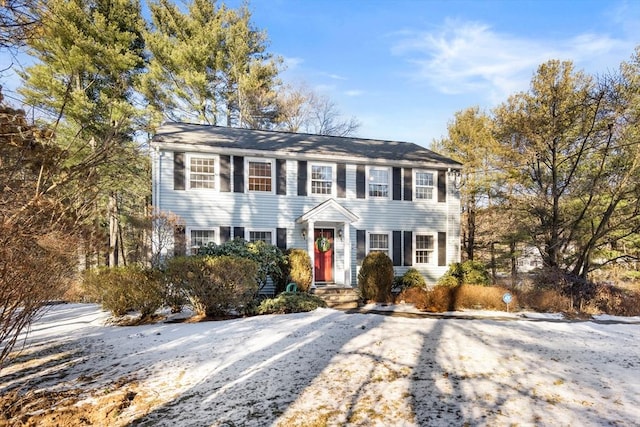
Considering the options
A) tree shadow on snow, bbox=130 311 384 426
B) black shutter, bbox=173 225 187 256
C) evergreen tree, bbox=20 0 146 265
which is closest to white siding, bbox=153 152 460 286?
black shutter, bbox=173 225 187 256

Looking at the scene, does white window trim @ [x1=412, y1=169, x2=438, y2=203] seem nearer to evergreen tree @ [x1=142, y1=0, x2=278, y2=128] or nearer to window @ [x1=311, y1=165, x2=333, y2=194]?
window @ [x1=311, y1=165, x2=333, y2=194]

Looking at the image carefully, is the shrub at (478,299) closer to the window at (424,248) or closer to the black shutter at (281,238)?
the window at (424,248)

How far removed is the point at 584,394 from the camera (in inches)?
135

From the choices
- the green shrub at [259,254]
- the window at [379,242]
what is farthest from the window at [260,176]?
the window at [379,242]

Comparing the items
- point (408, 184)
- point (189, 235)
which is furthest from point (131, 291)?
point (408, 184)

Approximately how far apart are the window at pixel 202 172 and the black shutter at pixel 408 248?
7065 mm

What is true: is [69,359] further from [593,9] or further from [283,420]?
[593,9]

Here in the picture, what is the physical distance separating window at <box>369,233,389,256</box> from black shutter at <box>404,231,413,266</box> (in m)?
0.70

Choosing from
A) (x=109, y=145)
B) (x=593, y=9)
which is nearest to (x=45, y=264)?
(x=109, y=145)

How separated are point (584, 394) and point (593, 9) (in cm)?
1207

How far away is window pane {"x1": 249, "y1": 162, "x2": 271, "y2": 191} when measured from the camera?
12.0 m

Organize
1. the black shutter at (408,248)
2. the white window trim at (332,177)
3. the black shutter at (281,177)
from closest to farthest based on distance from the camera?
the black shutter at (281,177) → the white window trim at (332,177) → the black shutter at (408,248)

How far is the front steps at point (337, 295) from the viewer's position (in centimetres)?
1047

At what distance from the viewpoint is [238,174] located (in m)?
11.8
